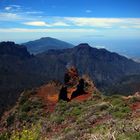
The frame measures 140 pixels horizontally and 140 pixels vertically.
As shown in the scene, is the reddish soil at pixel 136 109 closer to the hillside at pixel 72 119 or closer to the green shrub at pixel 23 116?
the hillside at pixel 72 119

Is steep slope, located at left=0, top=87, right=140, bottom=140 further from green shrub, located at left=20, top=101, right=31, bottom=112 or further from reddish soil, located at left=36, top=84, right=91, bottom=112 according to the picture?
reddish soil, located at left=36, top=84, right=91, bottom=112

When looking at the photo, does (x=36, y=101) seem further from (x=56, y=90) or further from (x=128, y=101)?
(x=128, y=101)

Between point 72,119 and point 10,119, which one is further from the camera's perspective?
point 10,119

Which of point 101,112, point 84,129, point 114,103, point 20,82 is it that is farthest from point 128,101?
point 20,82

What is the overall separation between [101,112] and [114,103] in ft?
11.2

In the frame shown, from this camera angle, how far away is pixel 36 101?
136 feet

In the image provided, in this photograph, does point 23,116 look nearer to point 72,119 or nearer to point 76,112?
point 76,112

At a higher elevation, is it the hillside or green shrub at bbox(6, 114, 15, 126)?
the hillside

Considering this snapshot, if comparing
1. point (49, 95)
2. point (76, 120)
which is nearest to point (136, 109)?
point (76, 120)

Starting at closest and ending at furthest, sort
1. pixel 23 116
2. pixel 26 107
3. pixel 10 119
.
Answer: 1. pixel 23 116
2. pixel 10 119
3. pixel 26 107

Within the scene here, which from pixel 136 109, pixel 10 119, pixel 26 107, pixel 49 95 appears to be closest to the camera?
pixel 136 109

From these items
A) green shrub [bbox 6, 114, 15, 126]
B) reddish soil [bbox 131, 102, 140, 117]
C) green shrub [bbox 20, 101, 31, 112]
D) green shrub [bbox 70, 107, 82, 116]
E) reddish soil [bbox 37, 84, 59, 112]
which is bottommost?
green shrub [bbox 6, 114, 15, 126]

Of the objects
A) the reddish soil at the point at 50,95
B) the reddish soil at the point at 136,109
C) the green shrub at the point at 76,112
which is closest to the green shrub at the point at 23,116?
the reddish soil at the point at 50,95

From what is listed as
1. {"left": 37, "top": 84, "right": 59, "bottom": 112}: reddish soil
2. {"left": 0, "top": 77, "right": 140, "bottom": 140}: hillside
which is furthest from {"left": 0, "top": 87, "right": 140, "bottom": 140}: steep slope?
{"left": 37, "top": 84, "right": 59, "bottom": 112}: reddish soil
